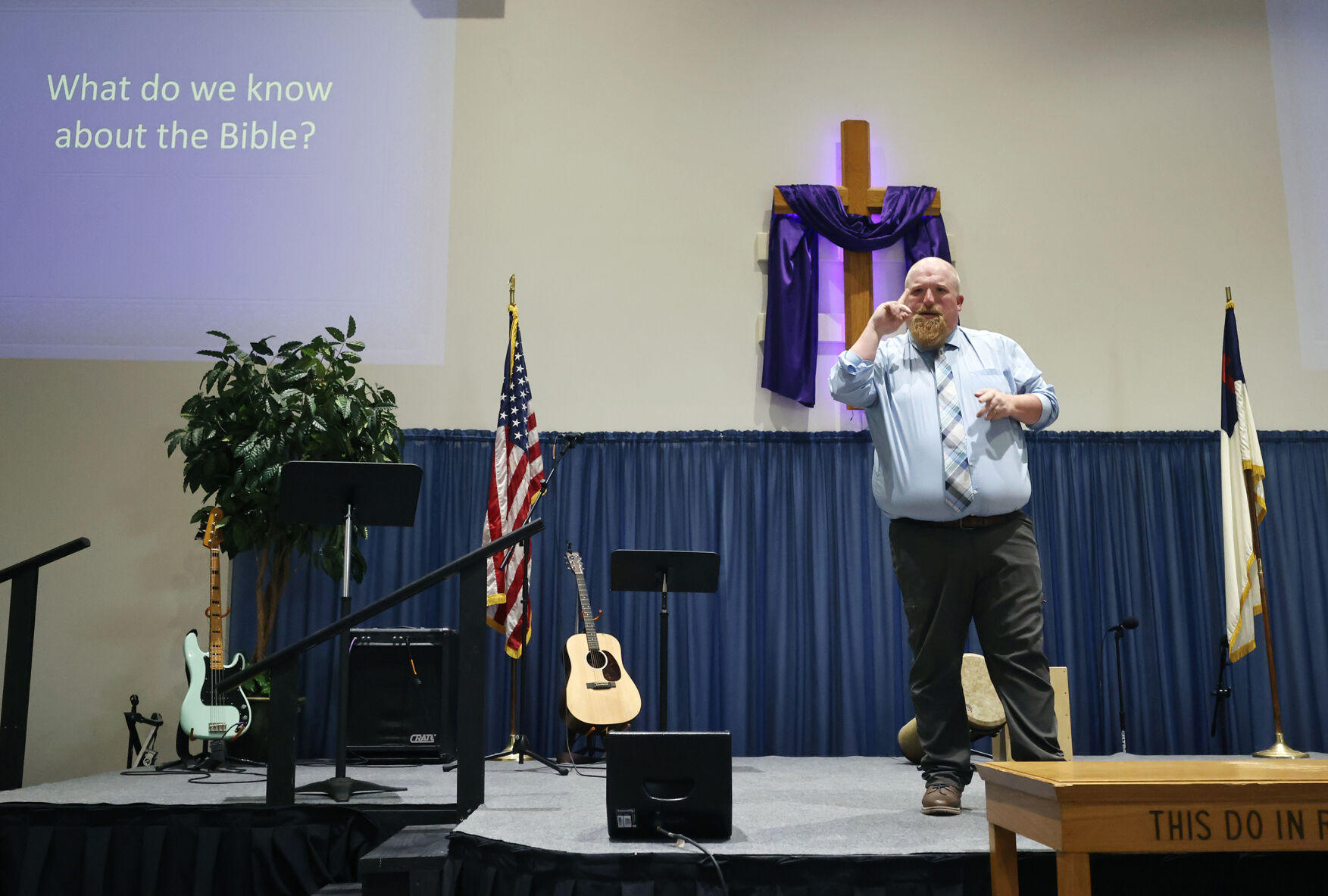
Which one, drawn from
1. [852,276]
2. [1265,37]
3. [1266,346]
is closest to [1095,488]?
[1266,346]

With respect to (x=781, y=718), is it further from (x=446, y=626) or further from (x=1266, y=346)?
(x=1266, y=346)

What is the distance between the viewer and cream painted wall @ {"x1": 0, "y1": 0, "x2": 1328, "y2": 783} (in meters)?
6.12

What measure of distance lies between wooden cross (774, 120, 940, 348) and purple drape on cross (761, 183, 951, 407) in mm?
45

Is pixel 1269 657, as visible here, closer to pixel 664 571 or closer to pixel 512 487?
pixel 664 571

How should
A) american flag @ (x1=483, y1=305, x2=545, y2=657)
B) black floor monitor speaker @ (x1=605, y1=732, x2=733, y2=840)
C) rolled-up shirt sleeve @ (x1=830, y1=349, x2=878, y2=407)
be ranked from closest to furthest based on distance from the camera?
black floor monitor speaker @ (x1=605, y1=732, x2=733, y2=840) < rolled-up shirt sleeve @ (x1=830, y1=349, x2=878, y2=407) < american flag @ (x1=483, y1=305, x2=545, y2=657)

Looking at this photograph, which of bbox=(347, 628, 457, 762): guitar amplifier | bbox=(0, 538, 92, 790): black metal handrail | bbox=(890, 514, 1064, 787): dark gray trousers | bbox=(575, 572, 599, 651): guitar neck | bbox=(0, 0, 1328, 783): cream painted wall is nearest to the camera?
bbox=(890, 514, 1064, 787): dark gray trousers

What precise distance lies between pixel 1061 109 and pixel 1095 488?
234cm

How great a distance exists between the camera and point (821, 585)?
234 inches

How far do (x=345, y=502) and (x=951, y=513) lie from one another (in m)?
2.09

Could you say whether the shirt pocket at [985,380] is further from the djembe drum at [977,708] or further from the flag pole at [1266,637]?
the flag pole at [1266,637]

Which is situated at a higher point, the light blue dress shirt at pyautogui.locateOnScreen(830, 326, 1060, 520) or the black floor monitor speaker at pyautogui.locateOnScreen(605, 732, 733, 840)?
the light blue dress shirt at pyautogui.locateOnScreen(830, 326, 1060, 520)

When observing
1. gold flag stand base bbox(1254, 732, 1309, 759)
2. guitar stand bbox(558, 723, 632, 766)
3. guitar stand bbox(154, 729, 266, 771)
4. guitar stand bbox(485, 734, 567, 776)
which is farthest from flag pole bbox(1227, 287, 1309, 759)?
guitar stand bbox(154, 729, 266, 771)

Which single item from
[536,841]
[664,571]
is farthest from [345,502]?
[536,841]

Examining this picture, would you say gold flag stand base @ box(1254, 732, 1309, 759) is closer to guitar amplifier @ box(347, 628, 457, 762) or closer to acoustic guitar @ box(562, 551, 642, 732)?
acoustic guitar @ box(562, 551, 642, 732)
